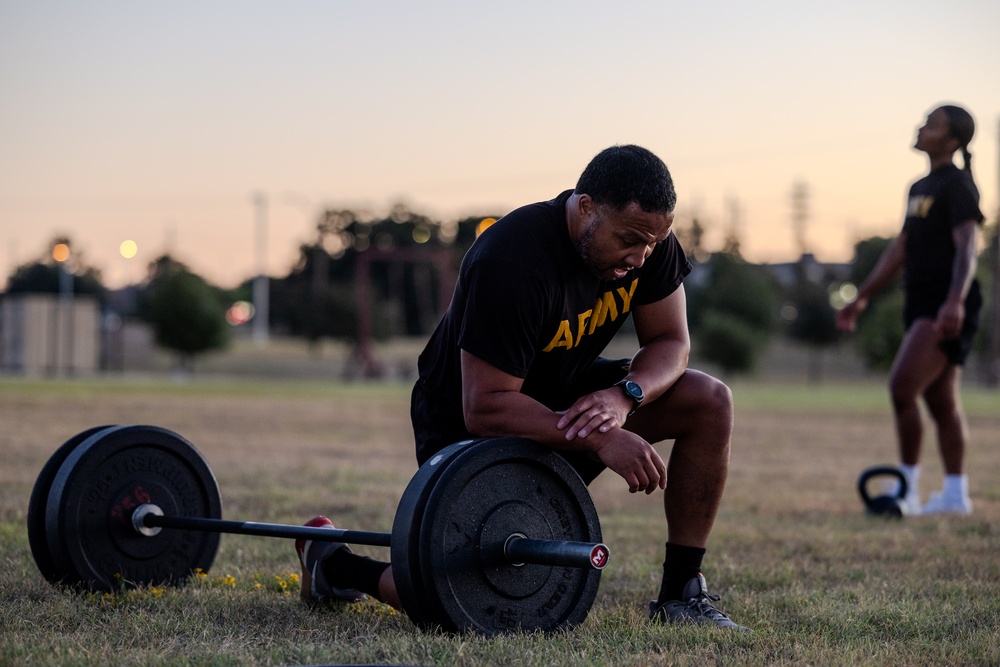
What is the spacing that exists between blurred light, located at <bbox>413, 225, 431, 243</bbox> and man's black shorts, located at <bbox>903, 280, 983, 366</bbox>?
85021 millimetres

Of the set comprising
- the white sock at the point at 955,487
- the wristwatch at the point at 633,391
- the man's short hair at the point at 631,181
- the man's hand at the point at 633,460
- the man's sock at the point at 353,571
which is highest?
the man's short hair at the point at 631,181

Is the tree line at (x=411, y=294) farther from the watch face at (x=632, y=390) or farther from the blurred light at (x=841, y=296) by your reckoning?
the watch face at (x=632, y=390)

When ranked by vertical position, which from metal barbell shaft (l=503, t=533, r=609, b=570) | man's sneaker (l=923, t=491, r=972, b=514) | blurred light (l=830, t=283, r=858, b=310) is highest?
blurred light (l=830, t=283, r=858, b=310)

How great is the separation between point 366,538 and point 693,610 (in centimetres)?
111

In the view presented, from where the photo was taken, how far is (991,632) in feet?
11.4

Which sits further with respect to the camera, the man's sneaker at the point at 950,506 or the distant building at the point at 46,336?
the distant building at the point at 46,336

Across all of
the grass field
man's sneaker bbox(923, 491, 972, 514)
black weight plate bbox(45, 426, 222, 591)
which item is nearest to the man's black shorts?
man's sneaker bbox(923, 491, 972, 514)

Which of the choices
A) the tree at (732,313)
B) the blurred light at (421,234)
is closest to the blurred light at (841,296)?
the tree at (732,313)

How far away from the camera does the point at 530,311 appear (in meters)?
3.29

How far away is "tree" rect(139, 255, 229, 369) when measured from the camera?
5397 cm

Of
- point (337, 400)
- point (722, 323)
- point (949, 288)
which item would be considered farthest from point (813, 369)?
point (949, 288)

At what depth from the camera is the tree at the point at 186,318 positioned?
177 ft

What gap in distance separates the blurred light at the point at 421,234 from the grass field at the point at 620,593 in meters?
83.1

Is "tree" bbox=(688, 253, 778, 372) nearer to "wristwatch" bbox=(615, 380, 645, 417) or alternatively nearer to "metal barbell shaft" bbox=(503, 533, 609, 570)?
"wristwatch" bbox=(615, 380, 645, 417)
